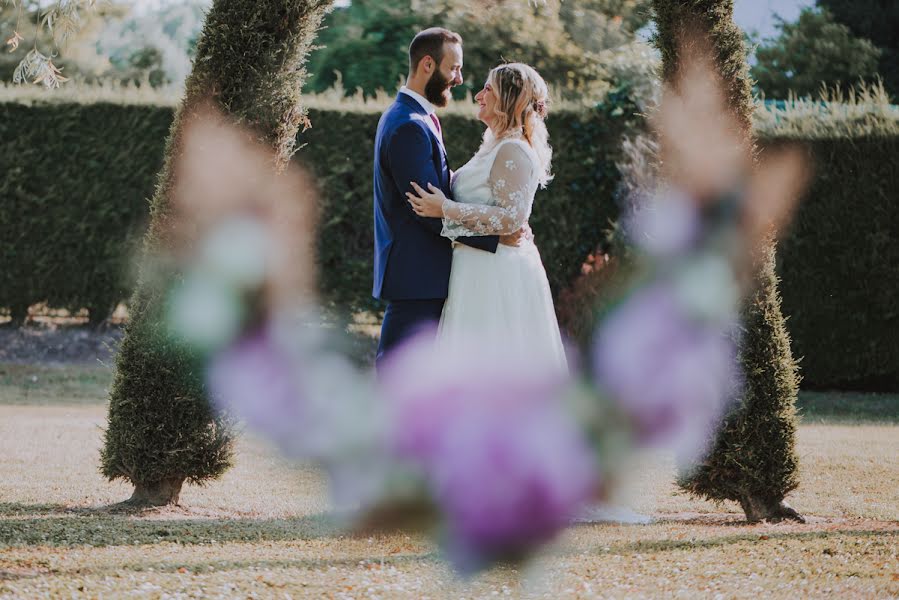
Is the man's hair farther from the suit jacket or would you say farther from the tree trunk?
the tree trunk

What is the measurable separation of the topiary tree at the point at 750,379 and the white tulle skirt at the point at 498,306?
119cm

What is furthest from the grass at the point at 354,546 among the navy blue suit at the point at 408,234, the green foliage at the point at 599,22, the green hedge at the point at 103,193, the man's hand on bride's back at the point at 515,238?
the green foliage at the point at 599,22

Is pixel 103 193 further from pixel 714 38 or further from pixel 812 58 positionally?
pixel 812 58

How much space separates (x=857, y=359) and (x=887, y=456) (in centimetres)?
348

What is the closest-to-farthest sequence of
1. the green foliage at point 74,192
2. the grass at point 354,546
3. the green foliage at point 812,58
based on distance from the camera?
the grass at point 354,546
the green foliage at point 74,192
the green foliage at point 812,58

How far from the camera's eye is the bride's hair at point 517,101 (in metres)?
5.23

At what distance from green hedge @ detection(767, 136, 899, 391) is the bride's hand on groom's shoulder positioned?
6.96 meters

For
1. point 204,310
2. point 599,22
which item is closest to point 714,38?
point 204,310

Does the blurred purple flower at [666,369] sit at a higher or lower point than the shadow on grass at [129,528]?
higher

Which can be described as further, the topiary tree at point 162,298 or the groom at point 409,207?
the topiary tree at point 162,298

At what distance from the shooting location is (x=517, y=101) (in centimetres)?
525

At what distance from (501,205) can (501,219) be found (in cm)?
8

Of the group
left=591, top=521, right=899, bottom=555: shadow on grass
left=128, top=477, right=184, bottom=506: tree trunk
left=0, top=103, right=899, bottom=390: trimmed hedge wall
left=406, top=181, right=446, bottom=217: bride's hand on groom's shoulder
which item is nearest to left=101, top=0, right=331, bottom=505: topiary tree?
left=128, top=477, right=184, bottom=506: tree trunk

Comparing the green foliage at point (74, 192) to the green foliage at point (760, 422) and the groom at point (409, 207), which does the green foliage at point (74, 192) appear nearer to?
the groom at point (409, 207)
